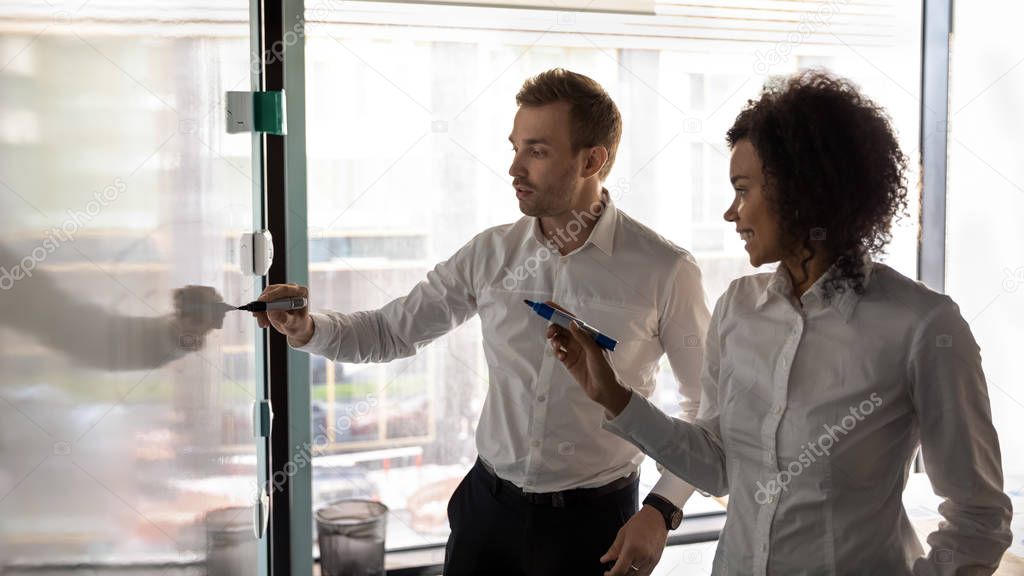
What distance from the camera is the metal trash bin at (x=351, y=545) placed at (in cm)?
221

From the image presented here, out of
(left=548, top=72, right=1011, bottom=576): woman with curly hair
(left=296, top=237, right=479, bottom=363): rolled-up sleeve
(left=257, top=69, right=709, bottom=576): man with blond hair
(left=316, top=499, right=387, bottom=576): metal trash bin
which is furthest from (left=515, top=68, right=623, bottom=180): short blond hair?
(left=316, top=499, right=387, bottom=576): metal trash bin

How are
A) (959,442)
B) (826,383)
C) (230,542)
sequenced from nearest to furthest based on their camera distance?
(959,442)
(826,383)
(230,542)

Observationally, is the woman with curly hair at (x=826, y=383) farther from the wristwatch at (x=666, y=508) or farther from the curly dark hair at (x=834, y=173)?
the wristwatch at (x=666, y=508)

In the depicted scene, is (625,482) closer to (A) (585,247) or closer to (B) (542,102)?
(A) (585,247)

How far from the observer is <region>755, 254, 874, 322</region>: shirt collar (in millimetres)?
1137

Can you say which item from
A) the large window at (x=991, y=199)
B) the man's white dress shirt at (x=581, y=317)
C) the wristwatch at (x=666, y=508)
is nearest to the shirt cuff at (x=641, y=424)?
the wristwatch at (x=666, y=508)

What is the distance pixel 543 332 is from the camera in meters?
1.60

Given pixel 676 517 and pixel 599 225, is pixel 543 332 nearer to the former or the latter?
pixel 599 225

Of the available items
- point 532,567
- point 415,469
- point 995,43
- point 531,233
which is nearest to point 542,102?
point 531,233

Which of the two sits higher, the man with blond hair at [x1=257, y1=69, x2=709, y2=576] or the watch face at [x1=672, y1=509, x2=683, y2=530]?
the man with blond hair at [x1=257, y1=69, x2=709, y2=576]

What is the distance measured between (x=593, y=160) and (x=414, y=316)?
18.7 inches

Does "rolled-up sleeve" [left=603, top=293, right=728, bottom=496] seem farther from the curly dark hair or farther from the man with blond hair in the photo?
the man with blond hair

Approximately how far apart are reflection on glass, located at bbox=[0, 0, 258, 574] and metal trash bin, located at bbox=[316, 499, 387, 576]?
3.38 ft

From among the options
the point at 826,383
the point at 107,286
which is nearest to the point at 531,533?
the point at 826,383
